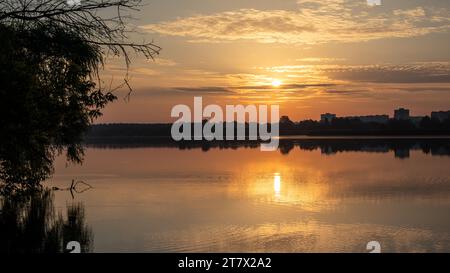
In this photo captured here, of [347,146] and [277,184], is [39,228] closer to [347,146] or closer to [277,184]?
[277,184]

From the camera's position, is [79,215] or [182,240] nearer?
[182,240]

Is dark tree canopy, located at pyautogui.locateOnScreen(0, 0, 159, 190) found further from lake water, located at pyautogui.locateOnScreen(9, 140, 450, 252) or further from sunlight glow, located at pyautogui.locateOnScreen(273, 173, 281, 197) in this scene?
sunlight glow, located at pyautogui.locateOnScreen(273, 173, 281, 197)

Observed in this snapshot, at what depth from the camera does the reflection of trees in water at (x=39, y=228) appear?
16672mm

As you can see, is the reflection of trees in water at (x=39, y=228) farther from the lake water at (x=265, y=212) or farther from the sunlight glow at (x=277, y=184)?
the sunlight glow at (x=277, y=184)

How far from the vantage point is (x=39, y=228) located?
20.1 meters

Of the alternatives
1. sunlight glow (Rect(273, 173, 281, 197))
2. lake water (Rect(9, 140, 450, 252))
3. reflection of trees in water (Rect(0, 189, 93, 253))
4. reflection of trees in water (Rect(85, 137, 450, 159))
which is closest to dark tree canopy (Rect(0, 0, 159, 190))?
reflection of trees in water (Rect(0, 189, 93, 253))

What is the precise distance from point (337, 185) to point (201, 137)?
145090 millimetres

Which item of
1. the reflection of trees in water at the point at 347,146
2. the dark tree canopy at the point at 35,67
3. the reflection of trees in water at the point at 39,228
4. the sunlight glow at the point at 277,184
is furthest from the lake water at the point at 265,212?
the reflection of trees in water at the point at 347,146

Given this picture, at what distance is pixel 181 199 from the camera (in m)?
32.8

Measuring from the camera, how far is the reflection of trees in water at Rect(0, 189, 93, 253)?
656 inches

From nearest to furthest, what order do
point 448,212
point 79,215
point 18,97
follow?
point 18,97 < point 79,215 < point 448,212

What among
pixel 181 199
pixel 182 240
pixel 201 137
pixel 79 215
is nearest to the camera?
pixel 182 240
